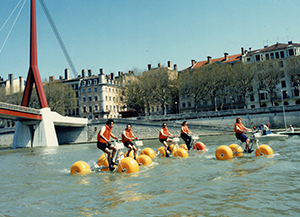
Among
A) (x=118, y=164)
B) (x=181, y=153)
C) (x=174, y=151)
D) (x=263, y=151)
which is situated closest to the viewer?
(x=118, y=164)

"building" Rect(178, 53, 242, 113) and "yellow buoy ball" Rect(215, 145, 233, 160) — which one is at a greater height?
"building" Rect(178, 53, 242, 113)

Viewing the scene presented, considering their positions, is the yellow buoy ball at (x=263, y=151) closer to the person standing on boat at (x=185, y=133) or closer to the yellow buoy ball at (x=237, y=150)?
the yellow buoy ball at (x=237, y=150)

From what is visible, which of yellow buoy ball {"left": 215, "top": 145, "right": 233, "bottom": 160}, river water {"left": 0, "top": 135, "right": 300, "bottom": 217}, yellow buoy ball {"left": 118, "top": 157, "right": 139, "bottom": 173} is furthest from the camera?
yellow buoy ball {"left": 215, "top": 145, "right": 233, "bottom": 160}

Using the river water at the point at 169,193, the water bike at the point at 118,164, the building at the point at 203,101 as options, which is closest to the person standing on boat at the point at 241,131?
the river water at the point at 169,193

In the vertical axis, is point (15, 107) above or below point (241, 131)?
above

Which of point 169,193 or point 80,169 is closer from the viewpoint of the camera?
point 169,193

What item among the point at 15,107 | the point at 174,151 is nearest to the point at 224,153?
the point at 174,151

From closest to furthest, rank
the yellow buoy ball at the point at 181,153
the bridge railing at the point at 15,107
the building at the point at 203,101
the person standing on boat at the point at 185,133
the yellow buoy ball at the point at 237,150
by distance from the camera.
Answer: the yellow buoy ball at the point at 237,150 < the yellow buoy ball at the point at 181,153 < the person standing on boat at the point at 185,133 < the bridge railing at the point at 15,107 < the building at the point at 203,101

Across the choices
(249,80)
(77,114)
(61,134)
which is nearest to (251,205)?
(249,80)

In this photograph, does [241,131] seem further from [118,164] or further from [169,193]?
[169,193]

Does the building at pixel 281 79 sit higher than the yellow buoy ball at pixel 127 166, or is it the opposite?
the building at pixel 281 79

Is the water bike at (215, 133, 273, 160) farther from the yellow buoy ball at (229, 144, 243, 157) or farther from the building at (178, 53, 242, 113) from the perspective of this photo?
the building at (178, 53, 242, 113)

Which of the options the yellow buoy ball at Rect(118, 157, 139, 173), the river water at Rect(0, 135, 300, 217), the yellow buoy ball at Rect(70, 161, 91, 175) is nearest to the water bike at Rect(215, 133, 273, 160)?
the river water at Rect(0, 135, 300, 217)

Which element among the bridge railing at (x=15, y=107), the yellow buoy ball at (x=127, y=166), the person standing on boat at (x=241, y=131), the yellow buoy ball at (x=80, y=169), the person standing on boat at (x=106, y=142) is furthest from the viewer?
the bridge railing at (x=15, y=107)
